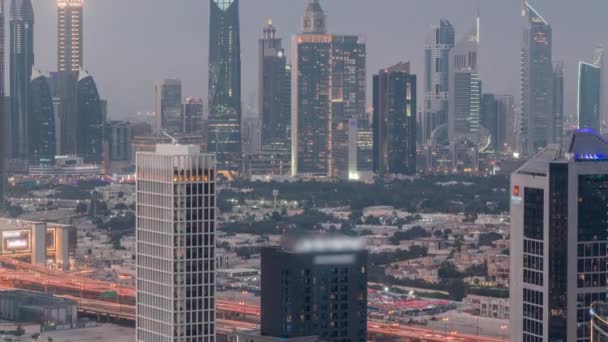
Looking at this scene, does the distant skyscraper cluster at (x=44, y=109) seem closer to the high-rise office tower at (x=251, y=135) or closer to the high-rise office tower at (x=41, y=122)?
the high-rise office tower at (x=41, y=122)

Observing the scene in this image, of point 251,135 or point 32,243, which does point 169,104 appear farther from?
point 32,243

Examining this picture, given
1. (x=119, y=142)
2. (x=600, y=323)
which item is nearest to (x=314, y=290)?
(x=600, y=323)

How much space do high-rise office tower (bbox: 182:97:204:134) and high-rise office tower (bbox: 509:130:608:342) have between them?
123322 mm

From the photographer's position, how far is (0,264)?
80562 millimetres

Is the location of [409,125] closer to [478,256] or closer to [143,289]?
[478,256]

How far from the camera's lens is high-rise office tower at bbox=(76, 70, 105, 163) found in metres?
165

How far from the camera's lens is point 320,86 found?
163 meters

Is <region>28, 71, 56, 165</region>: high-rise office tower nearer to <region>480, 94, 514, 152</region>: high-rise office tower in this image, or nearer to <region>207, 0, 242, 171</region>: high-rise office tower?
<region>207, 0, 242, 171</region>: high-rise office tower

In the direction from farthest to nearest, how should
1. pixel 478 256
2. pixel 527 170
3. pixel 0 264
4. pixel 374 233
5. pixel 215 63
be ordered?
pixel 215 63, pixel 374 233, pixel 478 256, pixel 0 264, pixel 527 170

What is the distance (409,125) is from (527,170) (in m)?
118

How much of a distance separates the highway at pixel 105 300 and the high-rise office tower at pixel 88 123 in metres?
84.5

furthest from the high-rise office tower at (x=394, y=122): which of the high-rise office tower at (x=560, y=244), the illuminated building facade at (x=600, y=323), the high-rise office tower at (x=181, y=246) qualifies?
the illuminated building facade at (x=600, y=323)

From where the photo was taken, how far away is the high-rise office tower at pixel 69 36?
170625 millimetres

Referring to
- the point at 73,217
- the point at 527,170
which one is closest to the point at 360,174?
the point at 73,217
